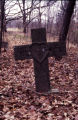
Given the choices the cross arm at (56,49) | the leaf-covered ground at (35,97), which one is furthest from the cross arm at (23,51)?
the leaf-covered ground at (35,97)

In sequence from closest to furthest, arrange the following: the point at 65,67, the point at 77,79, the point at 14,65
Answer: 1. the point at 77,79
2. the point at 65,67
3. the point at 14,65

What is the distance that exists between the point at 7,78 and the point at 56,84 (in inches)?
62.2

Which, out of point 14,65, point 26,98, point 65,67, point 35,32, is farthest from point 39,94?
point 14,65

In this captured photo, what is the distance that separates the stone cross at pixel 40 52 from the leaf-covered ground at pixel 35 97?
337mm

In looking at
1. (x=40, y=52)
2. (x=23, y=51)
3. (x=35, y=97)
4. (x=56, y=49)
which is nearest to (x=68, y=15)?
(x=56, y=49)

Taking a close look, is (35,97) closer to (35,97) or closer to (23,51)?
(35,97)

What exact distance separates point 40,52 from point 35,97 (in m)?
1.05

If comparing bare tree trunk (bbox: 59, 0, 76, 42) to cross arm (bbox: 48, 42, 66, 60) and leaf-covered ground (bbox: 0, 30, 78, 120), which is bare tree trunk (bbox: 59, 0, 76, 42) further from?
cross arm (bbox: 48, 42, 66, 60)

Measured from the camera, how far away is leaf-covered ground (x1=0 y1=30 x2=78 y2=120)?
3.79 meters

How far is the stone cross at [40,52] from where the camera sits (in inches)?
Result: 185

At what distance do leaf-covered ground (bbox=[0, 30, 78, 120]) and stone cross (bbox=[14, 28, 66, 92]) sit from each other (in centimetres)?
34

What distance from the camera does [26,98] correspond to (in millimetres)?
4465

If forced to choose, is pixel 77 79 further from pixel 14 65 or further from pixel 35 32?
pixel 14 65

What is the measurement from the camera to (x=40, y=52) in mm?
4711
